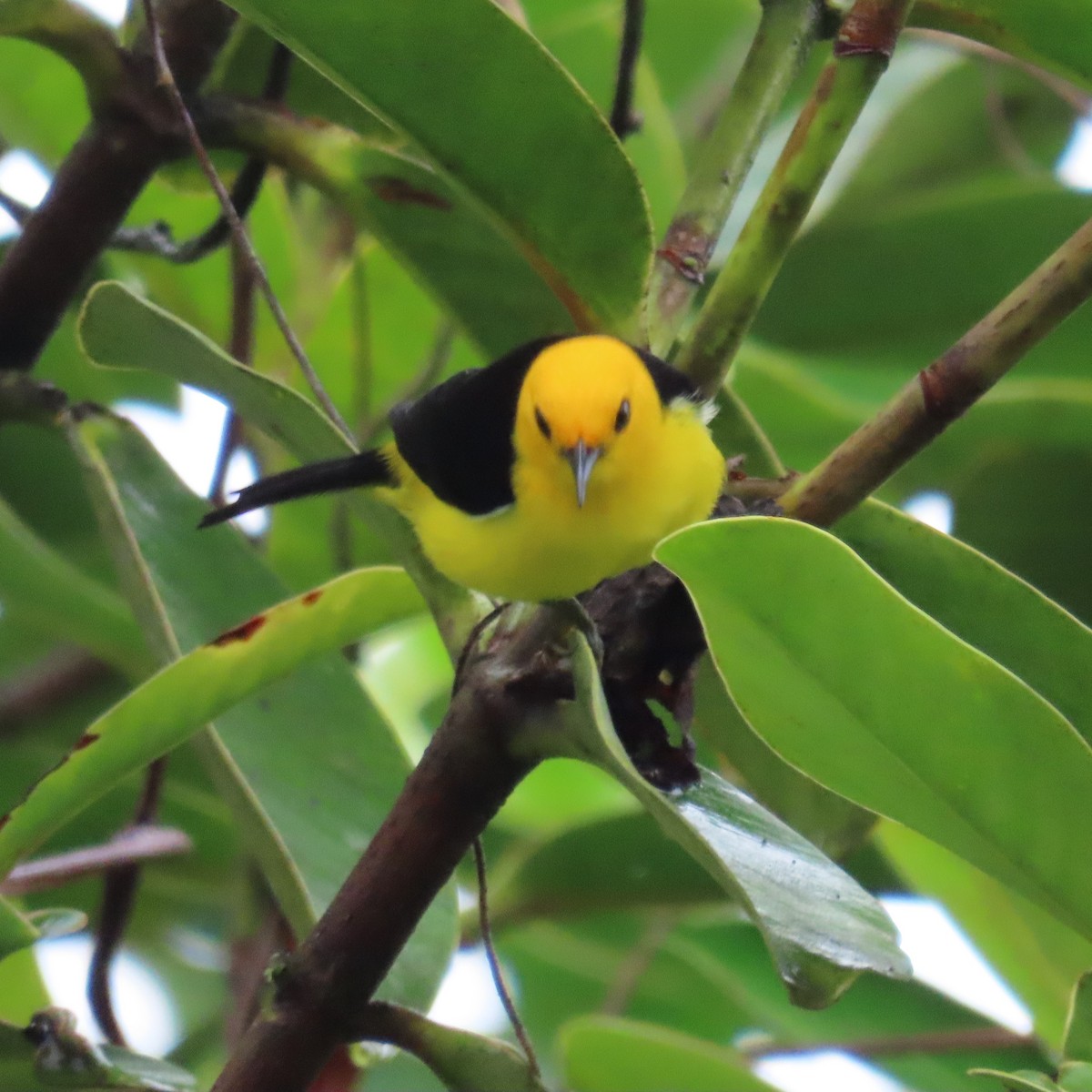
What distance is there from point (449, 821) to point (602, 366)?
0.51m

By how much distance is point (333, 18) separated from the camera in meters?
0.91

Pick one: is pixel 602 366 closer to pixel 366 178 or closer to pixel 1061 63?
pixel 366 178

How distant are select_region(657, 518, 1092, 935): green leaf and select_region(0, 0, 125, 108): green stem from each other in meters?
0.61

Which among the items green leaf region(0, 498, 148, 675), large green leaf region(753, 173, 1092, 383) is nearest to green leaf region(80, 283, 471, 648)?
green leaf region(0, 498, 148, 675)

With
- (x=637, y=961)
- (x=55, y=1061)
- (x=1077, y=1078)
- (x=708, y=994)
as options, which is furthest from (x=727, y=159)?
(x=708, y=994)

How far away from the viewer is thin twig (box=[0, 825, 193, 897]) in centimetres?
107

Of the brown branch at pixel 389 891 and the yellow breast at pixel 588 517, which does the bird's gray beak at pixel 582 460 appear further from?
the brown branch at pixel 389 891

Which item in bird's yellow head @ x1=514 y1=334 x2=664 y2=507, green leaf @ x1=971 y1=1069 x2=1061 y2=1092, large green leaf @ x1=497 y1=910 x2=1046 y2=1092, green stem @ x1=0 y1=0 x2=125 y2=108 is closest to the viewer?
green leaf @ x1=971 y1=1069 x2=1061 y2=1092

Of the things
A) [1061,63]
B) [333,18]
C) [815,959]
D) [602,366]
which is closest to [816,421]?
[602,366]

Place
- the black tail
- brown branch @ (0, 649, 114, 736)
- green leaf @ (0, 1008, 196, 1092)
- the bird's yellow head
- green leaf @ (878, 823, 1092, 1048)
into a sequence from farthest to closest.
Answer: brown branch @ (0, 649, 114, 736), green leaf @ (878, 823, 1092, 1048), the bird's yellow head, the black tail, green leaf @ (0, 1008, 196, 1092)

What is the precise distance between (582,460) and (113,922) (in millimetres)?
525

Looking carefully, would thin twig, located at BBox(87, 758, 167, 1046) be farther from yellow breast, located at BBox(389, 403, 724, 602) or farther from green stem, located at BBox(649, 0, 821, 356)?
green stem, located at BBox(649, 0, 821, 356)

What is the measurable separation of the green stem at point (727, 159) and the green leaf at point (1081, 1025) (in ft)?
1.47

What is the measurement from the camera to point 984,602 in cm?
88
